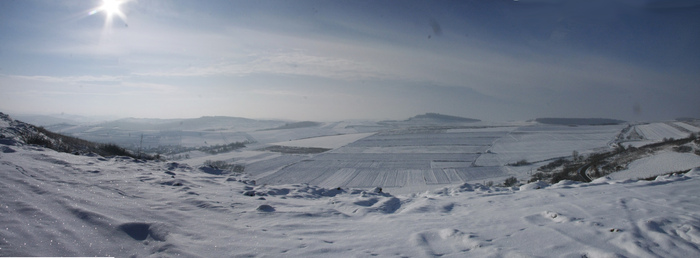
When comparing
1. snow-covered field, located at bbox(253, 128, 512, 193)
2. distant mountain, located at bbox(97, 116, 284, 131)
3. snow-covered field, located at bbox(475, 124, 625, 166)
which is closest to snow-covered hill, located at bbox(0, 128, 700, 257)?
snow-covered field, located at bbox(253, 128, 512, 193)

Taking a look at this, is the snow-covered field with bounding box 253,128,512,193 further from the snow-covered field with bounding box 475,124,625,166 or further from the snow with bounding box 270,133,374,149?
the snow with bounding box 270,133,374,149

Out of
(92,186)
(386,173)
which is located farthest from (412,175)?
(92,186)

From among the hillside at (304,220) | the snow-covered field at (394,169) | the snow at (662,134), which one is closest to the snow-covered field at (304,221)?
the hillside at (304,220)

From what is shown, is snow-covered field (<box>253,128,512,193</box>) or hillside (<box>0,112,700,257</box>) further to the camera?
Result: snow-covered field (<box>253,128,512,193</box>)

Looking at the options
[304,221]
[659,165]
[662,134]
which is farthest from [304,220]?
[662,134]

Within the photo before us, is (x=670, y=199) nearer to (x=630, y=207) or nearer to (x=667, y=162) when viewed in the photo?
(x=630, y=207)

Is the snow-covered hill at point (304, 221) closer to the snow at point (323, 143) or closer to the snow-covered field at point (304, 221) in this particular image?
the snow-covered field at point (304, 221)

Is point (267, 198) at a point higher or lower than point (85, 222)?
lower
